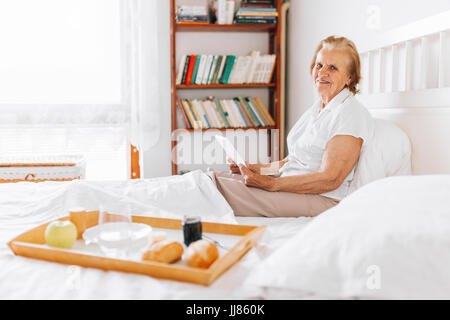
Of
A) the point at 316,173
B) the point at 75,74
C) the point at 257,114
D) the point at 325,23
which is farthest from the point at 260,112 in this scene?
the point at 316,173

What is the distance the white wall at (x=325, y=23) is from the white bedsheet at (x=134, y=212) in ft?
3.16

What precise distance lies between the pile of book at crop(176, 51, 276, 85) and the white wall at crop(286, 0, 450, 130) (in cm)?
20

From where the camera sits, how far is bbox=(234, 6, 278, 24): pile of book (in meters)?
2.77

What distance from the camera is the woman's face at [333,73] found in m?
1.62

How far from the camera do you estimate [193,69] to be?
2.79 metres

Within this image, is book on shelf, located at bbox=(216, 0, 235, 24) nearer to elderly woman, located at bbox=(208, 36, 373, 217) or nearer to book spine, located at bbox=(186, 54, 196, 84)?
book spine, located at bbox=(186, 54, 196, 84)

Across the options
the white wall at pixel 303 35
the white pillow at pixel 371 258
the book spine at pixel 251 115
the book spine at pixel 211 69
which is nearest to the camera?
the white pillow at pixel 371 258

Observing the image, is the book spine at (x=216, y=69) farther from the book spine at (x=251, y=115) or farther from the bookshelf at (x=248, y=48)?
the book spine at (x=251, y=115)

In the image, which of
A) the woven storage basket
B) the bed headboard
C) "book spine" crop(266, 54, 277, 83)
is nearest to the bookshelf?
"book spine" crop(266, 54, 277, 83)

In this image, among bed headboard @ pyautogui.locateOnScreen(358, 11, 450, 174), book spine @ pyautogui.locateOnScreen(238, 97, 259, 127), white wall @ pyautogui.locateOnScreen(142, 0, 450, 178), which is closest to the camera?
bed headboard @ pyautogui.locateOnScreen(358, 11, 450, 174)

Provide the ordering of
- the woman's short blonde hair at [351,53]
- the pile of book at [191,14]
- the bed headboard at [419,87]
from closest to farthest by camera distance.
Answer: the bed headboard at [419,87], the woman's short blonde hair at [351,53], the pile of book at [191,14]

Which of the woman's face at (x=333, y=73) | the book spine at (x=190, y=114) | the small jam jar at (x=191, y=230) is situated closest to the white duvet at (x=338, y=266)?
the small jam jar at (x=191, y=230)

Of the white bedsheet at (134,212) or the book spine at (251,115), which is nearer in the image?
the white bedsheet at (134,212)
